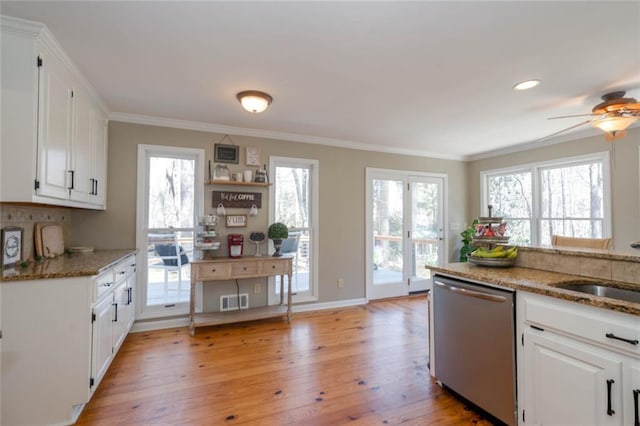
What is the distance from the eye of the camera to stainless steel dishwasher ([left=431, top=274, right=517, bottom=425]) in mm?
1731

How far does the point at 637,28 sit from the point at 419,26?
1321mm

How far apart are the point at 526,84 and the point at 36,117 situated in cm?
362

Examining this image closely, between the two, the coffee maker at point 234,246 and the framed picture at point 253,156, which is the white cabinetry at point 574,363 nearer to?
the coffee maker at point 234,246

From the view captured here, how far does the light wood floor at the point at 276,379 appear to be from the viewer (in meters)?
1.91

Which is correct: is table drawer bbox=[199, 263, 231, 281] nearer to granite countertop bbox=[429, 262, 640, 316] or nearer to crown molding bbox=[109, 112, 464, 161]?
crown molding bbox=[109, 112, 464, 161]

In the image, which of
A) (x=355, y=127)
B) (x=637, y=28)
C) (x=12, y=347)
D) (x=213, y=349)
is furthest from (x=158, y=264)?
(x=637, y=28)

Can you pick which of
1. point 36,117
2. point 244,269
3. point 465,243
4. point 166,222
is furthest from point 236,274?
point 465,243

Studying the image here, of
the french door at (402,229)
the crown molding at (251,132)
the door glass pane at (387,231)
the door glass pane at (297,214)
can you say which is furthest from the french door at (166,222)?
the door glass pane at (387,231)

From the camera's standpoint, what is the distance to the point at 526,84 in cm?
252

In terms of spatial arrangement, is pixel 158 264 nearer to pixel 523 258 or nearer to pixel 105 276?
pixel 105 276

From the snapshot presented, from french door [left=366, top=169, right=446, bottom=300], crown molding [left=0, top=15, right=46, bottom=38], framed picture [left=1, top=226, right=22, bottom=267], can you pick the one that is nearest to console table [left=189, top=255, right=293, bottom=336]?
framed picture [left=1, top=226, right=22, bottom=267]

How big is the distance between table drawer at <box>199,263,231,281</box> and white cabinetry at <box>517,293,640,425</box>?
2720 millimetres

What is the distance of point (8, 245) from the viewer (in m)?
2.01

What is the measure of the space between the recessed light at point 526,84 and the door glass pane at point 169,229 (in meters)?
3.50
